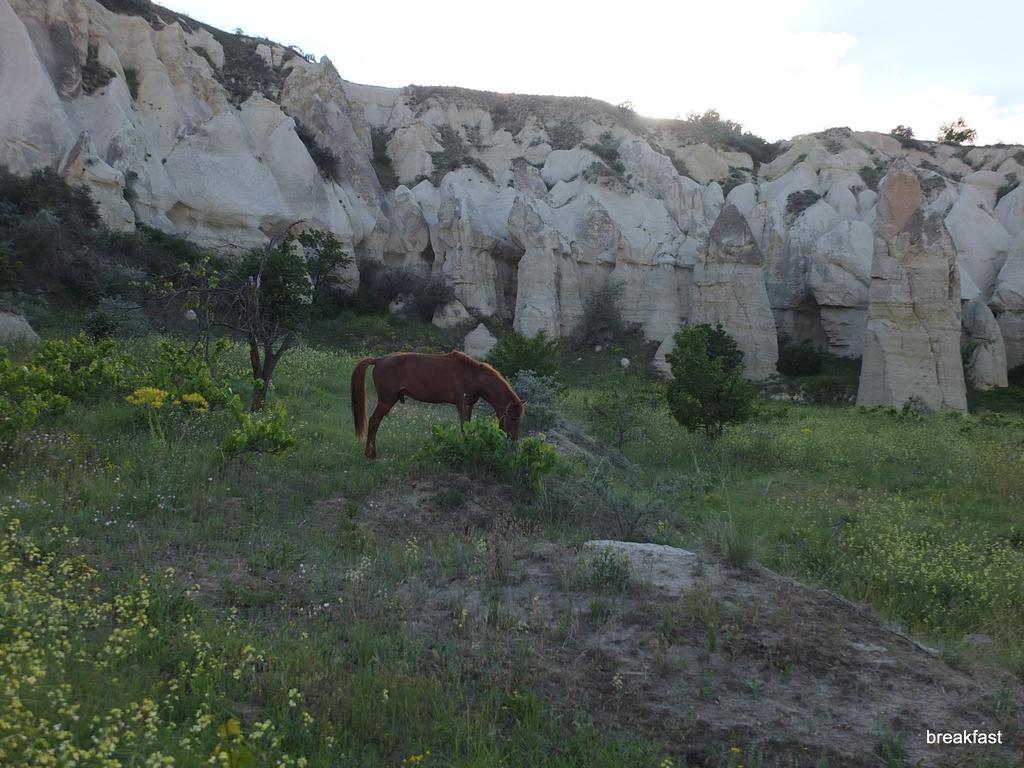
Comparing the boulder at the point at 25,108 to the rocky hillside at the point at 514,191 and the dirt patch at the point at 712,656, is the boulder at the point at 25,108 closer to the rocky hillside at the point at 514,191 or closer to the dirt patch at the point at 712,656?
the rocky hillside at the point at 514,191

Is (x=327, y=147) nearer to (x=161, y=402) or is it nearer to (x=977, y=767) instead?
(x=161, y=402)

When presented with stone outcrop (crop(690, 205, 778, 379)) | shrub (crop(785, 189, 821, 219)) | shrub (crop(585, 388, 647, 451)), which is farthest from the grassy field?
shrub (crop(785, 189, 821, 219))

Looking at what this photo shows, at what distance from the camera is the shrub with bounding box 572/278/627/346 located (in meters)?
35.0

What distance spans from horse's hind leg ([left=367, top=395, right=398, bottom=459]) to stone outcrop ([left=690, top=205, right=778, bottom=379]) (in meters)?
25.9

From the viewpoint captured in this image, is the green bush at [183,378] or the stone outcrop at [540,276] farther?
the stone outcrop at [540,276]

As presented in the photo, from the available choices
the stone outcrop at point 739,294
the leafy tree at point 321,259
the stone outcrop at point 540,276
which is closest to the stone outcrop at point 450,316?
the stone outcrop at point 540,276

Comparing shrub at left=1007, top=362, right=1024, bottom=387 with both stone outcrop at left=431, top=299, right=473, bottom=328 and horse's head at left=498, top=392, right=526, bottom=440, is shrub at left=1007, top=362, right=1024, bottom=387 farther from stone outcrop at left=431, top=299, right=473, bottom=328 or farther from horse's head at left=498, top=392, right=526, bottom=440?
horse's head at left=498, top=392, right=526, bottom=440

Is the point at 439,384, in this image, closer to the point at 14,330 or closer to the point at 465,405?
the point at 465,405

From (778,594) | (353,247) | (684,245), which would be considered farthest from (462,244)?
(778,594)

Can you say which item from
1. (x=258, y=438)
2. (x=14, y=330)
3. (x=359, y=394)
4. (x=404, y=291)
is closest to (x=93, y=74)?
(x=404, y=291)

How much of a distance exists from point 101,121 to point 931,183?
39725mm

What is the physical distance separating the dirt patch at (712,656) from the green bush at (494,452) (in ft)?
6.04

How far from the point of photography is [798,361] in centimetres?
3359

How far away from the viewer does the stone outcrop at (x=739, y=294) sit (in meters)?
33.3
